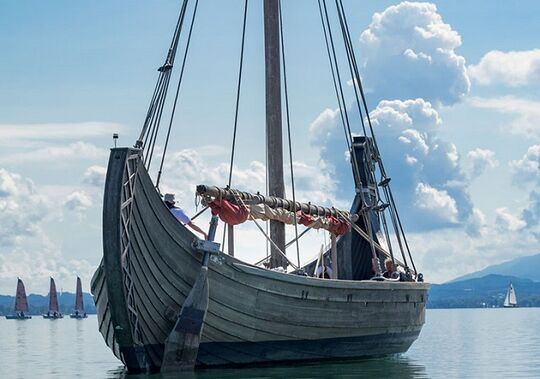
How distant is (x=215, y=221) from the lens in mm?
24250

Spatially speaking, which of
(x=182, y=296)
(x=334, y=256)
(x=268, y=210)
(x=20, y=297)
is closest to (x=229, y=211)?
(x=268, y=210)

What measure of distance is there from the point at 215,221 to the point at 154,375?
11.9 ft

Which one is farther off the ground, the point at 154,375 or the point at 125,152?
the point at 125,152

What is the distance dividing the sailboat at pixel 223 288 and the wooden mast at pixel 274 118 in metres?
0.03

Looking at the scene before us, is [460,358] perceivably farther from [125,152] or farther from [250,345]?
[125,152]

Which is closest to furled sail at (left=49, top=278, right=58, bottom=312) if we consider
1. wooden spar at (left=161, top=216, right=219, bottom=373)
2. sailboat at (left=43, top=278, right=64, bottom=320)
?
sailboat at (left=43, top=278, right=64, bottom=320)

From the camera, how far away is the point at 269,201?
2809 cm

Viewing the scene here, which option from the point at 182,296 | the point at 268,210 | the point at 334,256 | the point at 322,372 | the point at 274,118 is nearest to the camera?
the point at 182,296

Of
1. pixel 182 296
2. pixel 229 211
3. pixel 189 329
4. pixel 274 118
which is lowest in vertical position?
pixel 189 329

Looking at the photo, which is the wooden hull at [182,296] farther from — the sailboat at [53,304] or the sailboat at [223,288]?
the sailboat at [53,304]

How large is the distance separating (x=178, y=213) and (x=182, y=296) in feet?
6.34

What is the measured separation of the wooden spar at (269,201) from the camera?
A: 2605 cm

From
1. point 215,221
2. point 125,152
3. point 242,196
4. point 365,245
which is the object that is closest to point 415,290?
point 365,245

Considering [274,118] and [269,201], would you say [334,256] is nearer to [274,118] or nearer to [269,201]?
[269,201]
